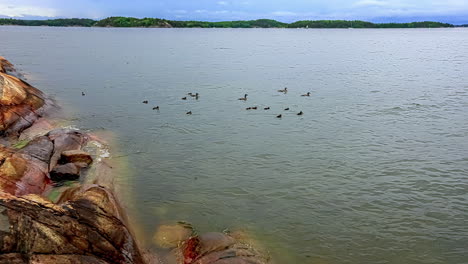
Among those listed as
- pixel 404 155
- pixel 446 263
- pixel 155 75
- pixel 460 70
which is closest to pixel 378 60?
pixel 460 70

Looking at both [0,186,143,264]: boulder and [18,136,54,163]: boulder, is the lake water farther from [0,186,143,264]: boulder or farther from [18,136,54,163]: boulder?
[18,136,54,163]: boulder

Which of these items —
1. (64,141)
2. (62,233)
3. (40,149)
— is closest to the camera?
(62,233)

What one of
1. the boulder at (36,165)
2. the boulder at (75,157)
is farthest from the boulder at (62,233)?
the boulder at (75,157)

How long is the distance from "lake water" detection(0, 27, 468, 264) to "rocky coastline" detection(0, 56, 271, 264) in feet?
5.21

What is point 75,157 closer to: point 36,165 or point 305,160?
point 36,165

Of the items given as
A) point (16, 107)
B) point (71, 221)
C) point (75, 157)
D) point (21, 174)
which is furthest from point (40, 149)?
point (71, 221)

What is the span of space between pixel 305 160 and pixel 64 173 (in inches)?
511

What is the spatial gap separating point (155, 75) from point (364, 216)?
4306cm

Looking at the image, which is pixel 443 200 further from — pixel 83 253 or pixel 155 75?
pixel 155 75

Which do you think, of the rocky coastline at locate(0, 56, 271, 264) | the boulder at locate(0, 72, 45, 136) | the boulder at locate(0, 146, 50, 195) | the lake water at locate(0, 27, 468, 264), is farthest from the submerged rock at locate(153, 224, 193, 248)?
the boulder at locate(0, 72, 45, 136)

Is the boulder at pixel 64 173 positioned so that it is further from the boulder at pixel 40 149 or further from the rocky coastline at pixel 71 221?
the boulder at pixel 40 149

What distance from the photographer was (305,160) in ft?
71.0

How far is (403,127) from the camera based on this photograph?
27609 mm

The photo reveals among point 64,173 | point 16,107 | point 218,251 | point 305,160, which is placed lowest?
point 305,160
